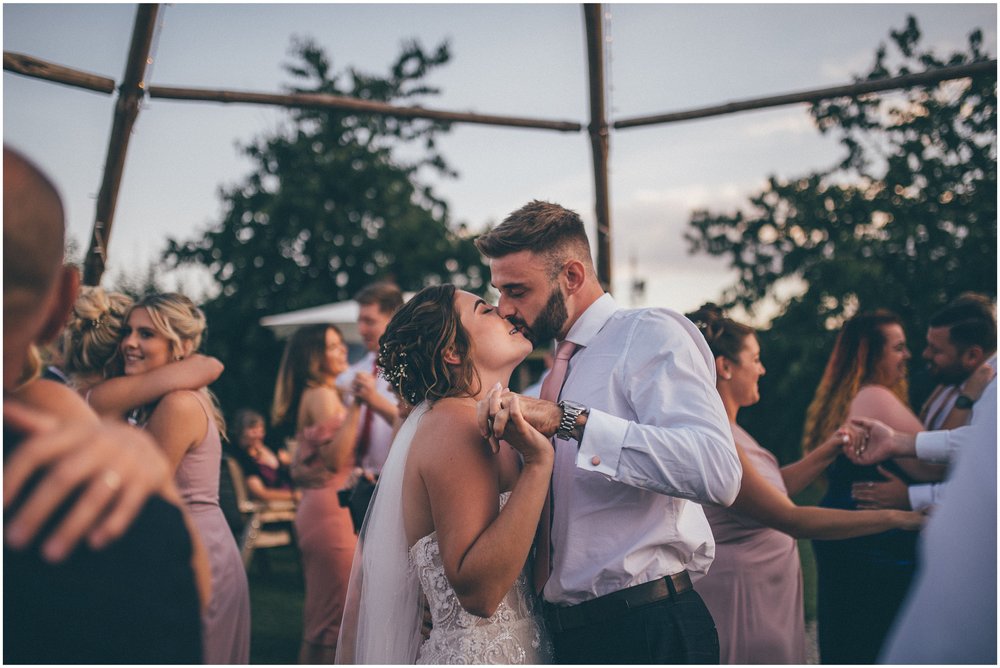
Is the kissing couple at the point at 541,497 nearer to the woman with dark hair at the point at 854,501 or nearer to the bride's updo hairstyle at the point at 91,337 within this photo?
the bride's updo hairstyle at the point at 91,337

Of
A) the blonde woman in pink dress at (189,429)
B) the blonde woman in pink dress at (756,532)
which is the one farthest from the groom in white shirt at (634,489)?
the blonde woman in pink dress at (189,429)

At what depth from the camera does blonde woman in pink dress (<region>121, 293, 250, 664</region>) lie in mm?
2971

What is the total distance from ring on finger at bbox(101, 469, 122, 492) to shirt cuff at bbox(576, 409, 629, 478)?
1394 millimetres

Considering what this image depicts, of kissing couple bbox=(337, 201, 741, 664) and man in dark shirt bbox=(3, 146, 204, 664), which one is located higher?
man in dark shirt bbox=(3, 146, 204, 664)

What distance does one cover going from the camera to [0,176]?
0.92 m

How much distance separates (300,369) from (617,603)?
121 inches

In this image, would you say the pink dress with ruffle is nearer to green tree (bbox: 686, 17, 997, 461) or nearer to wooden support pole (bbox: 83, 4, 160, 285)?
wooden support pole (bbox: 83, 4, 160, 285)

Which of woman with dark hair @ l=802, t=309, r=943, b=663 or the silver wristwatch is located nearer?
the silver wristwatch

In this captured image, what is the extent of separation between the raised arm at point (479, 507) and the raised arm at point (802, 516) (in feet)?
4.05

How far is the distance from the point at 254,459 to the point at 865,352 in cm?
609

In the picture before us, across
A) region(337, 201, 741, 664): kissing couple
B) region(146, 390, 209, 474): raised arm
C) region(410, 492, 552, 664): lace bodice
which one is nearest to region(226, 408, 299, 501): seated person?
region(146, 390, 209, 474): raised arm

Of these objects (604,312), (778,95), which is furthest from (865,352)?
(604,312)

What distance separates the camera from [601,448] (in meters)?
2.17

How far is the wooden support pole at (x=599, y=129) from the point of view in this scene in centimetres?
459
